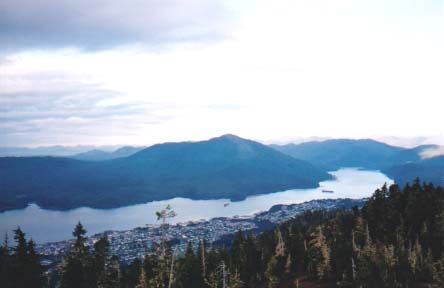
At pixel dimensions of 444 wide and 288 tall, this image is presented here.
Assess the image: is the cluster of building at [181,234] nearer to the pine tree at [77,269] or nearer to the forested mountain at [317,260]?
the forested mountain at [317,260]

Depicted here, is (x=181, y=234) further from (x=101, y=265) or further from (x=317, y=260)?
(x=317, y=260)

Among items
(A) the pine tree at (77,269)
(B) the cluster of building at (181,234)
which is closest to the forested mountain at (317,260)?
(A) the pine tree at (77,269)

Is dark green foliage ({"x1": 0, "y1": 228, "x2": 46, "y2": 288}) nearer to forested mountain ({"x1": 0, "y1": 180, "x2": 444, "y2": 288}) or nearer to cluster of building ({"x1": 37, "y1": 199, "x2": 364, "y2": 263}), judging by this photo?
forested mountain ({"x1": 0, "y1": 180, "x2": 444, "y2": 288})

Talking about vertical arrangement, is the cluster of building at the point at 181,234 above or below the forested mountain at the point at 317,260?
below

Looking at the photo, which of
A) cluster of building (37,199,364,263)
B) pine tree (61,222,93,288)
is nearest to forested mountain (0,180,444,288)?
pine tree (61,222,93,288)

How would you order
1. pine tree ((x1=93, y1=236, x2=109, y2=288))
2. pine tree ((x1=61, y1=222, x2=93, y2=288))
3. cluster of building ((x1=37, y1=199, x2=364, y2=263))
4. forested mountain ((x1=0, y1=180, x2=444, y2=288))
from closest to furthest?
forested mountain ((x1=0, y1=180, x2=444, y2=288))
pine tree ((x1=93, y1=236, x2=109, y2=288))
pine tree ((x1=61, y1=222, x2=93, y2=288))
cluster of building ((x1=37, y1=199, x2=364, y2=263))

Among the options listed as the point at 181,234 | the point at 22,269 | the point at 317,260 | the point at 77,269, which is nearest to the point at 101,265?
the point at 77,269

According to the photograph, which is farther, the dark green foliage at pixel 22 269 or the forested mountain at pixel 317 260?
the dark green foliage at pixel 22 269

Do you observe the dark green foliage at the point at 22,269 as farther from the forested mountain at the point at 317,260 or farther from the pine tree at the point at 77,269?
the pine tree at the point at 77,269

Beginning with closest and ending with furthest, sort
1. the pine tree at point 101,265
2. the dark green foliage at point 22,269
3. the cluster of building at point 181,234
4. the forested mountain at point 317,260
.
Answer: the forested mountain at point 317,260 < the dark green foliage at point 22,269 < the pine tree at point 101,265 < the cluster of building at point 181,234

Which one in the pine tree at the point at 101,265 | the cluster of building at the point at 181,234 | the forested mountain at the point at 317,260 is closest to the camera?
the forested mountain at the point at 317,260

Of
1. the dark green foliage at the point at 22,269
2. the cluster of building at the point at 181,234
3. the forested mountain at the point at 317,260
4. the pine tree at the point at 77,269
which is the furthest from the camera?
the cluster of building at the point at 181,234
